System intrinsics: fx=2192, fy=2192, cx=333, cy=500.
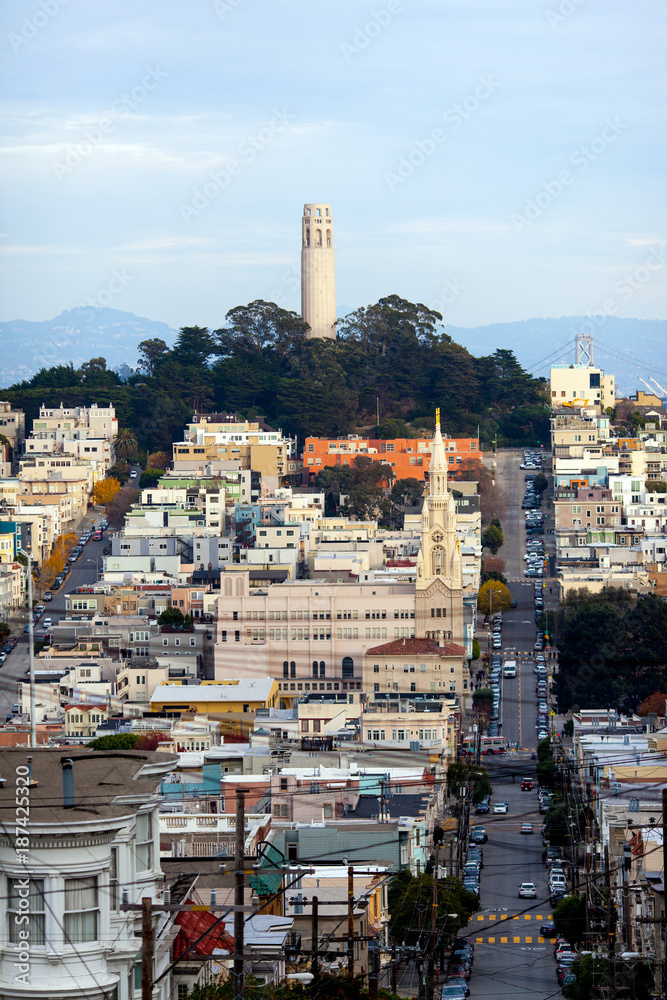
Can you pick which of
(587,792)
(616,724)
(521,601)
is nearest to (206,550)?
(521,601)

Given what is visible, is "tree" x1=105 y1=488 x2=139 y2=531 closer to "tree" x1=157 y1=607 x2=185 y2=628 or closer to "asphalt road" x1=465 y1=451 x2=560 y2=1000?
"tree" x1=157 y1=607 x2=185 y2=628

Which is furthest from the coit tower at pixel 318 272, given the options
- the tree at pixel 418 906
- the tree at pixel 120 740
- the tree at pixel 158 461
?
the tree at pixel 418 906

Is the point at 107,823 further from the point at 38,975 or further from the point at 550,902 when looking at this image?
the point at 550,902

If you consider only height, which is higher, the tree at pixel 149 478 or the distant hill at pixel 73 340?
the distant hill at pixel 73 340

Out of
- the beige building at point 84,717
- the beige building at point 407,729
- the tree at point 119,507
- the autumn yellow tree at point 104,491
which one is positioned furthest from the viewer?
the autumn yellow tree at point 104,491

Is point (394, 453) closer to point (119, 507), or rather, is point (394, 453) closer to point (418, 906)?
point (119, 507)

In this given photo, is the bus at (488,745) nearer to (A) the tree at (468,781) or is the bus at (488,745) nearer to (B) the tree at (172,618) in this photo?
(A) the tree at (468,781)

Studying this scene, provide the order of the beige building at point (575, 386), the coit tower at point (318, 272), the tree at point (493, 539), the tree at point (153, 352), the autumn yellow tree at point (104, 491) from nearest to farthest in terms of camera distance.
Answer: the tree at point (493, 539), the autumn yellow tree at point (104, 491), the beige building at point (575, 386), the coit tower at point (318, 272), the tree at point (153, 352)

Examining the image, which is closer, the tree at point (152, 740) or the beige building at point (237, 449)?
the tree at point (152, 740)
